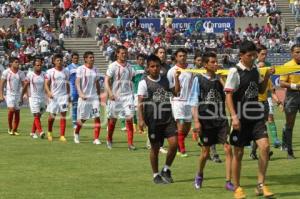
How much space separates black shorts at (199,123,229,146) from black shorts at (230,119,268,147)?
3.49 ft

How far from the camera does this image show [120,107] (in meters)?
18.6

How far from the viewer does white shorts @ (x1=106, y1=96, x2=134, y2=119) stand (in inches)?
727

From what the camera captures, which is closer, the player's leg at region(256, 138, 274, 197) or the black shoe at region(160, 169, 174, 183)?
the player's leg at region(256, 138, 274, 197)

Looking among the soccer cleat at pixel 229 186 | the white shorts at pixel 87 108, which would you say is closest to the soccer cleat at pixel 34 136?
the white shorts at pixel 87 108

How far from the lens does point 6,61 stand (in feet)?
133

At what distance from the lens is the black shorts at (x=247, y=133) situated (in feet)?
39.2

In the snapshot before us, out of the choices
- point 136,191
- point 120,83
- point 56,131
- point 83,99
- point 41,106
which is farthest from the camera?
point 56,131

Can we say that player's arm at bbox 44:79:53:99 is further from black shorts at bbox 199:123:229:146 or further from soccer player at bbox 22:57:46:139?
black shorts at bbox 199:123:229:146

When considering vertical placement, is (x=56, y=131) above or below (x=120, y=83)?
below

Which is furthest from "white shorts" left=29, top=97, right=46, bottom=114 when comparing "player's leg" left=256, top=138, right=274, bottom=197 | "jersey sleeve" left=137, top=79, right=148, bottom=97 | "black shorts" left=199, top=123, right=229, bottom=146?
"player's leg" left=256, top=138, right=274, bottom=197

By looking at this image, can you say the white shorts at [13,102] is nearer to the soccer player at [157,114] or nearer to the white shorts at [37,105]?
the white shorts at [37,105]

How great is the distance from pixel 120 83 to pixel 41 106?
4.06 meters

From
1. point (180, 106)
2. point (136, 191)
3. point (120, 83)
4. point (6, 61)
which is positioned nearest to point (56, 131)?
point (120, 83)

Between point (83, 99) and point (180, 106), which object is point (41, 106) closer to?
point (83, 99)
